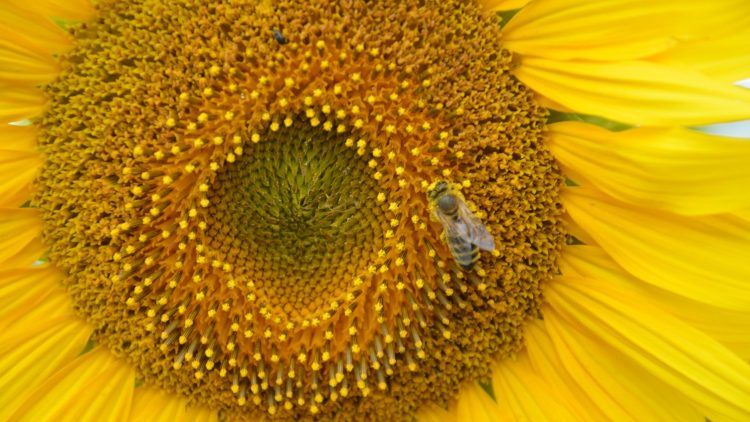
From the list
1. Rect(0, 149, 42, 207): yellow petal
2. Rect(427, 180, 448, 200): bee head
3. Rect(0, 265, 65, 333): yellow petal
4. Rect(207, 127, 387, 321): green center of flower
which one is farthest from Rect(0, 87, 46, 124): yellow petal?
Rect(427, 180, 448, 200): bee head

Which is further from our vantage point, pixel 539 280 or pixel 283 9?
pixel 539 280

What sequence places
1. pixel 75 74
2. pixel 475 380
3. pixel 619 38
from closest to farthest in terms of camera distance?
pixel 619 38 < pixel 75 74 < pixel 475 380

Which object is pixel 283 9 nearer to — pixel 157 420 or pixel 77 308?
pixel 77 308

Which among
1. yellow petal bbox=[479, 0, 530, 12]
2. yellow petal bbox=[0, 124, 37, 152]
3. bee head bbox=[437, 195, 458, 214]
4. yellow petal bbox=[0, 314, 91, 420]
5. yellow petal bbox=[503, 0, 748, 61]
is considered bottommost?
yellow petal bbox=[0, 314, 91, 420]

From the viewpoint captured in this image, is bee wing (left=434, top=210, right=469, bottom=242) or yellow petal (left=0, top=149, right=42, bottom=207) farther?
yellow petal (left=0, top=149, right=42, bottom=207)

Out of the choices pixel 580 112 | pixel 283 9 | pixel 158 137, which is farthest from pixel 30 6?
pixel 580 112

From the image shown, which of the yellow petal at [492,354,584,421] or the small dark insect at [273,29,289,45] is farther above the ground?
the small dark insect at [273,29,289,45]

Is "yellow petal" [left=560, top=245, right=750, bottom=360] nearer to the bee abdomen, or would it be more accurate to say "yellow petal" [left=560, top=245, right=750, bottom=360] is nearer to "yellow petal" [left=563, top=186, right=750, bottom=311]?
"yellow petal" [left=563, top=186, right=750, bottom=311]

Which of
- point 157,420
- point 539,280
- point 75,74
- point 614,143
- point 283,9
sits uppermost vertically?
point 283,9
